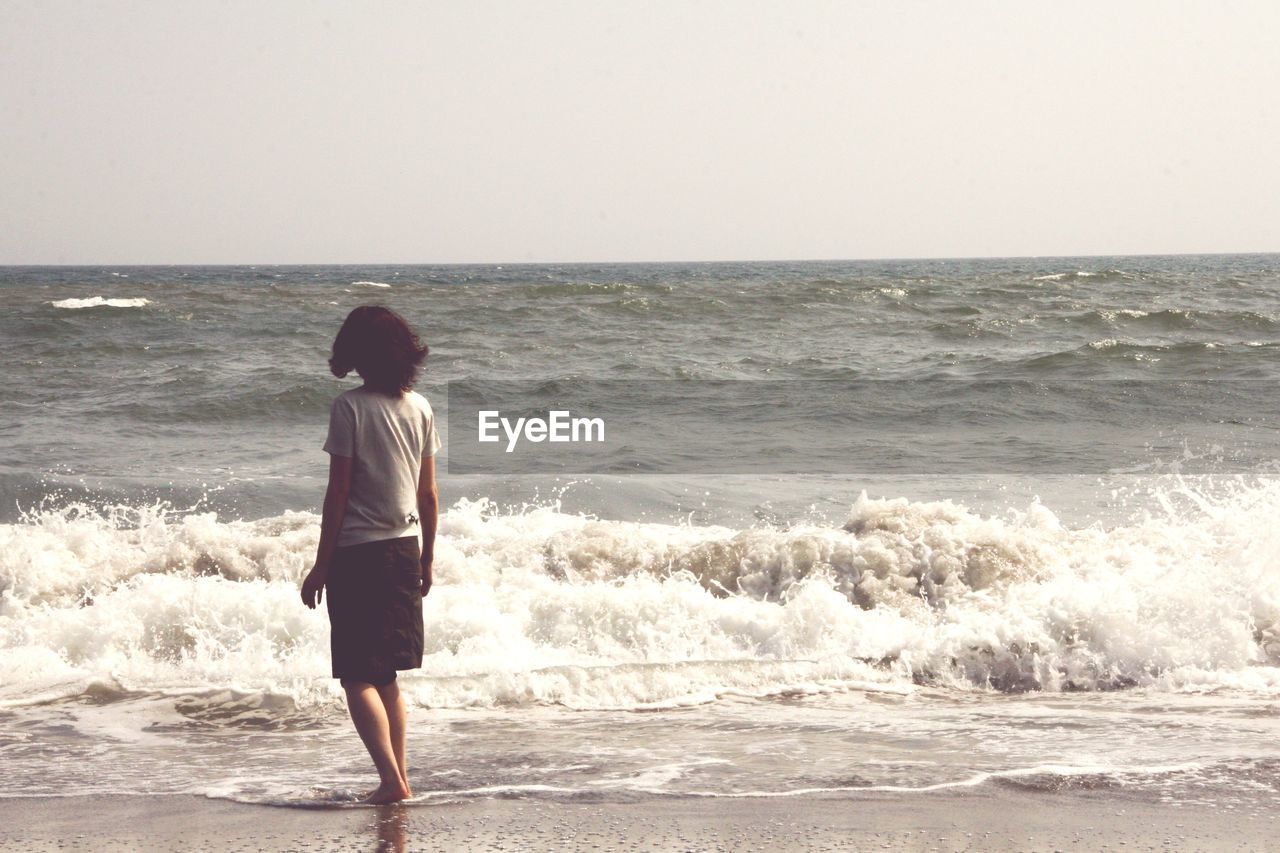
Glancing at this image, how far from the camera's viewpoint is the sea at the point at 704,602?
4.54 meters

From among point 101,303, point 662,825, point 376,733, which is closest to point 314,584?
point 376,733

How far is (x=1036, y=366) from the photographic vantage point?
17.9m

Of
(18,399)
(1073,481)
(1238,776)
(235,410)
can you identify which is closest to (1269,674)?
(1238,776)

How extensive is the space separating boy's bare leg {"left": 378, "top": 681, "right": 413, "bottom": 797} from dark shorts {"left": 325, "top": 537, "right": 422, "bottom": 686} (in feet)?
0.40

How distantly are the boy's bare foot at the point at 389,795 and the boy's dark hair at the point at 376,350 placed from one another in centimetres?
123

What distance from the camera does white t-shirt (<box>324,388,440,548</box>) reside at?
12.5ft

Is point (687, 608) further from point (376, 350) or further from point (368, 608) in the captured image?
point (376, 350)

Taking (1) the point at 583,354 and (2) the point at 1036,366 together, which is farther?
(1) the point at 583,354

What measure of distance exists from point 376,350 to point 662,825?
1.67 metres

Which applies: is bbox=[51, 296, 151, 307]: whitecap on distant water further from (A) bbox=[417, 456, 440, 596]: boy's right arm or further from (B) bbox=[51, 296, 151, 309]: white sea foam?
(A) bbox=[417, 456, 440, 596]: boy's right arm

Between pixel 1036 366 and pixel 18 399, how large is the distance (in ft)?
44.1

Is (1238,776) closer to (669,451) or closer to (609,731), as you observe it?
(609,731)

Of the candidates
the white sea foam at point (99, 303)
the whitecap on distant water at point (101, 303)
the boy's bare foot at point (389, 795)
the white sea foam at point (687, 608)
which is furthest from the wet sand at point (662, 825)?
the whitecap on distant water at point (101, 303)

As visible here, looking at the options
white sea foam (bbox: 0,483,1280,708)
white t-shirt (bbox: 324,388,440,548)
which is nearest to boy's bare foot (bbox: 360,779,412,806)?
white t-shirt (bbox: 324,388,440,548)
